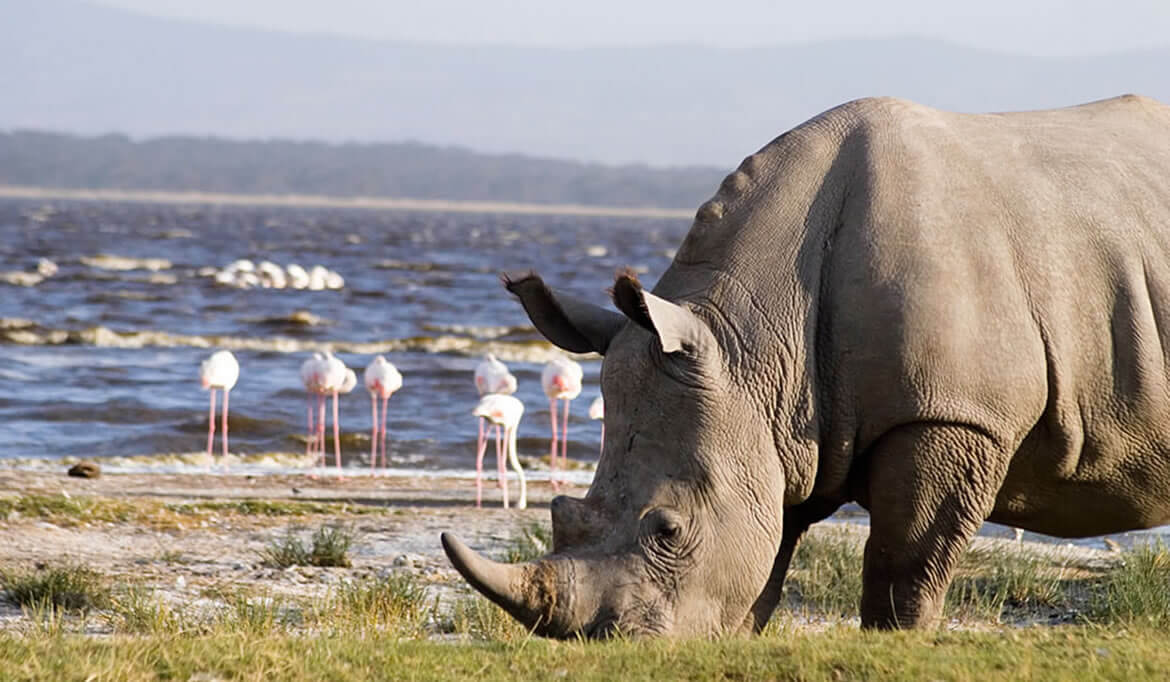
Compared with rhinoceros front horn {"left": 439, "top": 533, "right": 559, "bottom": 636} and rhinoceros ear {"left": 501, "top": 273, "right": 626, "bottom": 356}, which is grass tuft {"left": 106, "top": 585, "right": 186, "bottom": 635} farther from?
rhinoceros ear {"left": 501, "top": 273, "right": 626, "bottom": 356}

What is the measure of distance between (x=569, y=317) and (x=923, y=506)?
1575 millimetres

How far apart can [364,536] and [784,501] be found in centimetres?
571

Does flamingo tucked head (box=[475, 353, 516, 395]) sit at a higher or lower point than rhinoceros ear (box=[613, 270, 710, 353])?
lower

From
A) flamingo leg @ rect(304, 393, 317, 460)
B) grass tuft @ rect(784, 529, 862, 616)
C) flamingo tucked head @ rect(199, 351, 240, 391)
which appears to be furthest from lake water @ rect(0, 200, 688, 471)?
grass tuft @ rect(784, 529, 862, 616)

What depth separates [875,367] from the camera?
6578 mm


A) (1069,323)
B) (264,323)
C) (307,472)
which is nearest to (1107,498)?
(1069,323)

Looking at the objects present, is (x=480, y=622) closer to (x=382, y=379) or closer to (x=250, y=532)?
(x=250, y=532)

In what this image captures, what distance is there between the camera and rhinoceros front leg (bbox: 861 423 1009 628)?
6566 mm

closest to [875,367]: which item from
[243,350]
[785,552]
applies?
[785,552]

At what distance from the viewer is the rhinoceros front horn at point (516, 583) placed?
5.98 metres

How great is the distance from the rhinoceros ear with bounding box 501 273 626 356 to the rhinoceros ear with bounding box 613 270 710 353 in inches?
18.8

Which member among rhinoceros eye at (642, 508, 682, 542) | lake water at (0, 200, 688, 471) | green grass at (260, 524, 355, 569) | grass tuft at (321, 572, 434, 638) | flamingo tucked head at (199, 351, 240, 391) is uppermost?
rhinoceros eye at (642, 508, 682, 542)

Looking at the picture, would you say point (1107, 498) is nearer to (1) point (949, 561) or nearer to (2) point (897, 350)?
(1) point (949, 561)

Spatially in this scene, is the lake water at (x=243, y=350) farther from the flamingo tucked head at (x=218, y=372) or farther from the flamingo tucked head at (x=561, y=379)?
the flamingo tucked head at (x=561, y=379)
